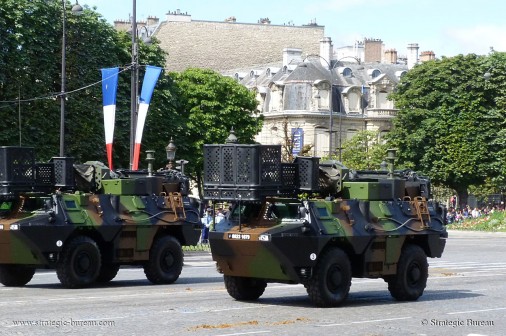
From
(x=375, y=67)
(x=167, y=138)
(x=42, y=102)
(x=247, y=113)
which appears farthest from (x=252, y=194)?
(x=375, y=67)

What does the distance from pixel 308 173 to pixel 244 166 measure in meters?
1.21

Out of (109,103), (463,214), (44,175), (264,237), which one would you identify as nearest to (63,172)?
(44,175)

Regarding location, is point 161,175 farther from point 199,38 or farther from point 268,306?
point 199,38

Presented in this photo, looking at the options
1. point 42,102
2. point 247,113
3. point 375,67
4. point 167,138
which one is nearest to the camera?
point 42,102

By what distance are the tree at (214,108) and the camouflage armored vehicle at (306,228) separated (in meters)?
52.1

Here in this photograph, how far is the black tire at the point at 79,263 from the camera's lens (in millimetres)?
26047

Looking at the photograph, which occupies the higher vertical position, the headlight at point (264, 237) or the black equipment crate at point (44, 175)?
Answer: the black equipment crate at point (44, 175)

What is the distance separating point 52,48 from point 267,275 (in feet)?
127

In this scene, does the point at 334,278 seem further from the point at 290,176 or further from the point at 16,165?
the point at 16,165

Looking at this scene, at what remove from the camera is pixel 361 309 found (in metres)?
21.8

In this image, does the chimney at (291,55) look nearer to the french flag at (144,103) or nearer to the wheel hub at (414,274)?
the french flag at (144,103)

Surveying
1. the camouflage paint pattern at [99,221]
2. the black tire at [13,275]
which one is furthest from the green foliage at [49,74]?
the black tire at [13,275]

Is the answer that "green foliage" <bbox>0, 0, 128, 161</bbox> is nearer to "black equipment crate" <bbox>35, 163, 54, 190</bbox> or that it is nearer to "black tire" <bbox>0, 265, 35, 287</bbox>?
"black equipment crate" <bbox>35, 163, 54, 190</bbox>

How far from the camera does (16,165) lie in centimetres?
2627
